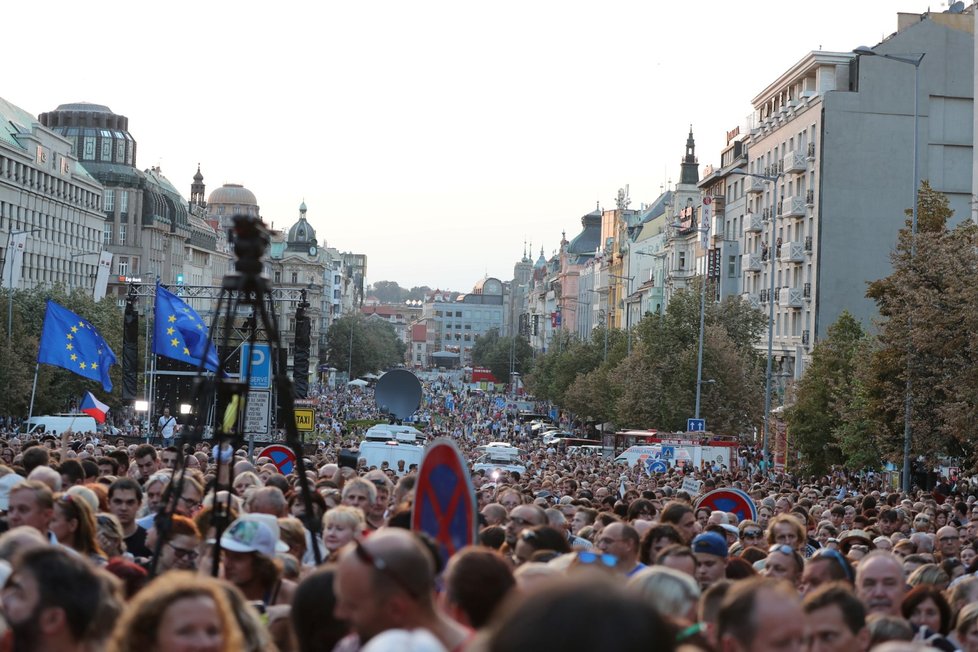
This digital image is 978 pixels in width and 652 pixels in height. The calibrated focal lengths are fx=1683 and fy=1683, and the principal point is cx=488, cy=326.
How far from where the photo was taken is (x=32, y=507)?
28.7 ft

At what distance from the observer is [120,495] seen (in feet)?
36.4

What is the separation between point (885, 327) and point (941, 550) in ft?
65.9

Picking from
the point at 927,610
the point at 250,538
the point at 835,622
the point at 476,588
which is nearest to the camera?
the point at 476,588

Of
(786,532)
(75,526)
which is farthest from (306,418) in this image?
(75,526)

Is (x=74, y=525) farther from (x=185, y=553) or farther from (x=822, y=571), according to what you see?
(x=822, y=571)

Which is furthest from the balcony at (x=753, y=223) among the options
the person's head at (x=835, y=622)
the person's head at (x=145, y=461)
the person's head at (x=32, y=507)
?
the person's head at (x=835, y=622)

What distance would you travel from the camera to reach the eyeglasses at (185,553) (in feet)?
29.4

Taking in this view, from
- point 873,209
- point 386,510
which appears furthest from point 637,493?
point 873,209

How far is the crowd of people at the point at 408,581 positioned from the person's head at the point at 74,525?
0.03 ft

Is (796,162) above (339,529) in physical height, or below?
above

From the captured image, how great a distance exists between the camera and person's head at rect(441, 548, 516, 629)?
5.58 m

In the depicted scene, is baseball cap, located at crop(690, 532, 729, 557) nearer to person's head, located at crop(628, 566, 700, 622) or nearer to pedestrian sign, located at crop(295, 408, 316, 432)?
person's head, located at crop(628, 566, 700, 622)

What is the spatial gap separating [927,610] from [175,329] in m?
27.4

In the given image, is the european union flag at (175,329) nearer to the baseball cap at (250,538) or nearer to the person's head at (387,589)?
the baseball cap at (250,538)
